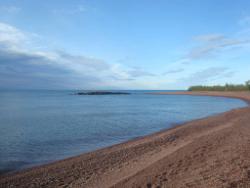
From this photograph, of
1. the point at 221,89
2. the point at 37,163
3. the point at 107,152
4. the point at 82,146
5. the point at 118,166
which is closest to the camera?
the point at 118,166

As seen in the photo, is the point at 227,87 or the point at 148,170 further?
the point at 227,87

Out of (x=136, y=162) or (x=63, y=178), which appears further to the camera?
(x=136, y=162)

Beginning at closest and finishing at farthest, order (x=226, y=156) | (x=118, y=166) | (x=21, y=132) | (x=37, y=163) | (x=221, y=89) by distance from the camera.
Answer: (x=226, y=156) < (x=118, y=166) < (x=37, y=163) < (x=21, y=132) < (x=221, y=89)

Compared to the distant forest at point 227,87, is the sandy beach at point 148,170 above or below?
below

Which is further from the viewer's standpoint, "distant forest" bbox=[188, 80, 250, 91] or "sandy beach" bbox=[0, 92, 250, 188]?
"distant forest" bbox=[188, 80, 250, 91]

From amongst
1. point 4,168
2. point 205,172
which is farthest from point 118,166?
point 4,168

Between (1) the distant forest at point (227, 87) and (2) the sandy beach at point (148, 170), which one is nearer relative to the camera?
(2) the sandy beach at point (148, 170)

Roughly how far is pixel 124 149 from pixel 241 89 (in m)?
86.2

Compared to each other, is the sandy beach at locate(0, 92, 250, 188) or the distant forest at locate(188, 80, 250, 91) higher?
the distant forest at locate(188, 80, 250, 91)

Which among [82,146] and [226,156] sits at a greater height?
[226,156]

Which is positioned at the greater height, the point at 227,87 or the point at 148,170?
the point at 227,87

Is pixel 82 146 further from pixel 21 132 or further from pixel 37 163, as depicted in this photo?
pixel 21 132

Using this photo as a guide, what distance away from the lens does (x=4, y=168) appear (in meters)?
8.66

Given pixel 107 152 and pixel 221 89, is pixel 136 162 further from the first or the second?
pixel 221 89
